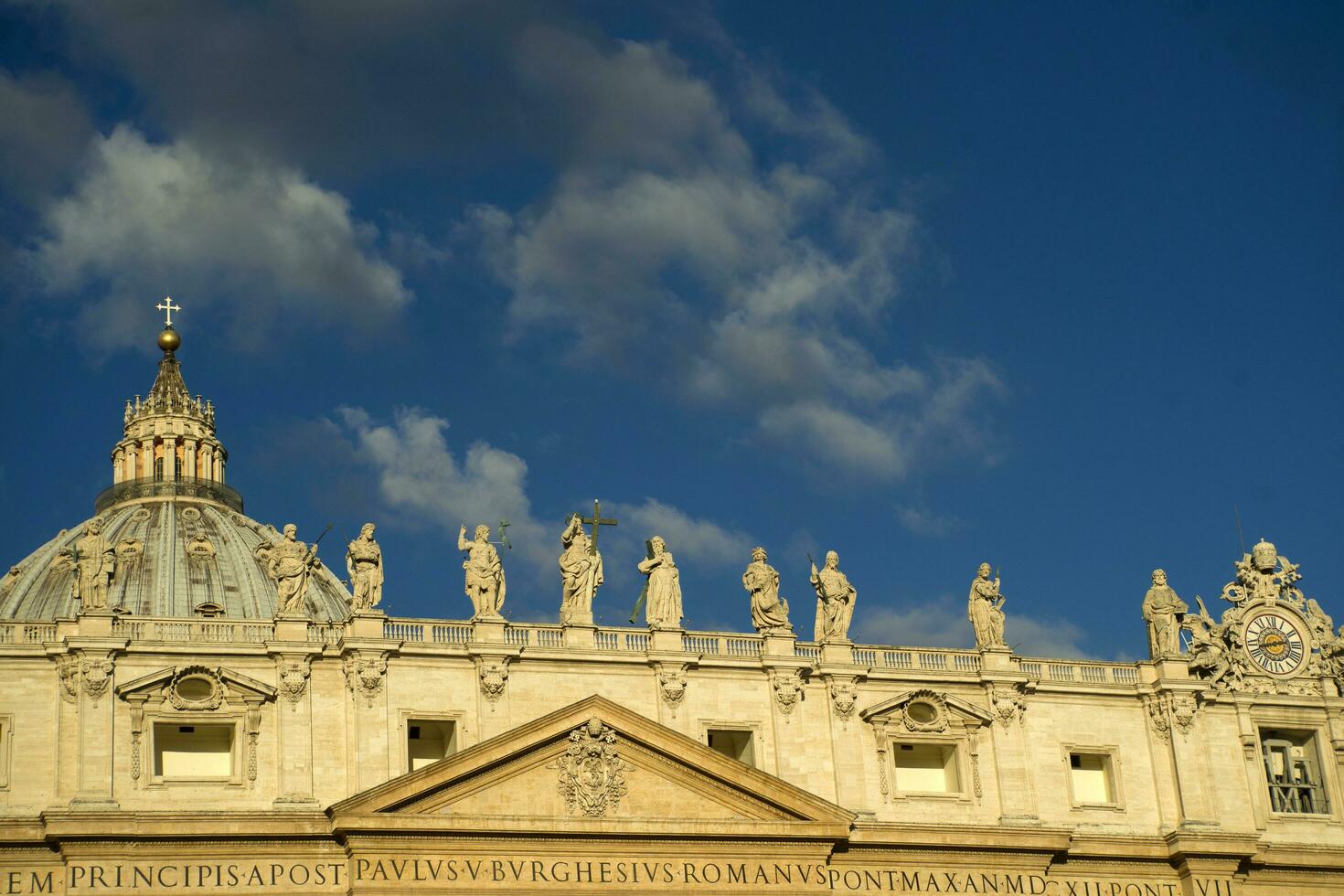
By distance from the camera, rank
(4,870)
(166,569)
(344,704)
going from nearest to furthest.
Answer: (4,870)
(344,704)
(166,569)

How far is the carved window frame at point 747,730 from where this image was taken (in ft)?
218

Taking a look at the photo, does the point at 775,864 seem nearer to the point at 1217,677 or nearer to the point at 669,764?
the point at 669,764

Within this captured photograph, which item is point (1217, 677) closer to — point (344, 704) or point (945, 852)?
point (945, 852)

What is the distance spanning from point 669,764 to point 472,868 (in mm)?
6219

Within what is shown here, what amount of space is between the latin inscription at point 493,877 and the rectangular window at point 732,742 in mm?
3682

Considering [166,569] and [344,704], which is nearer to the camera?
[344,704]

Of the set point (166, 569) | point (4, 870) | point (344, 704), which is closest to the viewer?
point (4, 870)

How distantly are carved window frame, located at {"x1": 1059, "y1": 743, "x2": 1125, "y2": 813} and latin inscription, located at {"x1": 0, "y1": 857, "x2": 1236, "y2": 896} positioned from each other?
325cm

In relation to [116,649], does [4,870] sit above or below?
below

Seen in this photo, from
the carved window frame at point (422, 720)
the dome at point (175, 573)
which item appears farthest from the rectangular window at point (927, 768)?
the dome at point (175, 573)

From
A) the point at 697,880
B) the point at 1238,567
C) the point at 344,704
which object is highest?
the point at 1238,567

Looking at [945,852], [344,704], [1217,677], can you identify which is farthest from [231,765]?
[1217,677]

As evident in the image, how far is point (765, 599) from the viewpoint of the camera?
6831cm

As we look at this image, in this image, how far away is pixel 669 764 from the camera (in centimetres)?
6444
